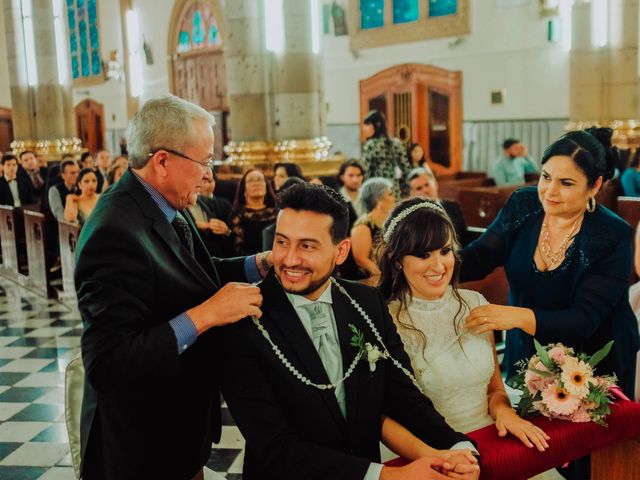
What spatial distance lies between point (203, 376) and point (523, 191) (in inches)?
56.8

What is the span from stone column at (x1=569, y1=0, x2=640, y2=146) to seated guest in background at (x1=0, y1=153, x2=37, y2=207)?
7263 millimetres

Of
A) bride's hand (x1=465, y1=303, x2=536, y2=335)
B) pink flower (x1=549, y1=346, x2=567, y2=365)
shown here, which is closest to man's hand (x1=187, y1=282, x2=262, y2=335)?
bride's hand (x1=465, y1=303, x2=536, y2=335)

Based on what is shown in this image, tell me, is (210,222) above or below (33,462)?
above

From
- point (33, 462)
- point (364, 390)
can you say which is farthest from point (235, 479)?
point (364, 390)

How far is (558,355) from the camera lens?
2.26 m

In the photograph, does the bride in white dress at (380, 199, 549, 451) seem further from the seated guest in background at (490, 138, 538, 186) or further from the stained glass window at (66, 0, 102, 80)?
the stained glass window at (66, 0, 102, 80)

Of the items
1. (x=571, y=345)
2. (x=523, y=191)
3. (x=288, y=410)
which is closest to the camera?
(x=288, y=410)

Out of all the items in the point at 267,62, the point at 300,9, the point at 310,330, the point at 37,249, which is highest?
the point at 300,9

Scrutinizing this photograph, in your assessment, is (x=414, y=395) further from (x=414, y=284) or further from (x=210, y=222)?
(x=210, y=222)

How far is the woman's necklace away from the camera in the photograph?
107 inches

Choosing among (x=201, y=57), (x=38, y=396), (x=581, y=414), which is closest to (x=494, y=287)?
(x=581, y=414)

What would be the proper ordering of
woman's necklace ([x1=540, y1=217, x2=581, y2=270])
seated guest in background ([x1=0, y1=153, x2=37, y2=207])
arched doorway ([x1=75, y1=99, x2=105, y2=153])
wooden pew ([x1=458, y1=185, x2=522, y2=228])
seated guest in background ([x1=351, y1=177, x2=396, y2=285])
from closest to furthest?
woman's necklace ([x1=540, y1=217, x2=581, y2=270]) → seated guest in background ([x1=351, y1=177, x2=396, y2=285]) → wooden pew ([x1=458, y1=185, x2=522, y2=228]) → seated guest in background ([x1=0, y1=153, x2=37, y2=207]) → arched doorway ([x1=75, y1=99, x2=105, y2=153])

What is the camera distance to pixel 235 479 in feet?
12.2

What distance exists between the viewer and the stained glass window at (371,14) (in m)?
14.0
